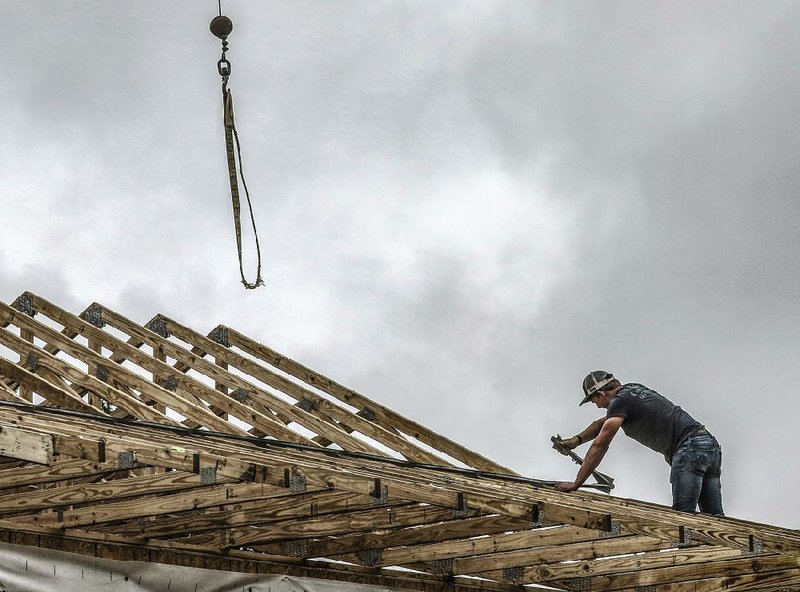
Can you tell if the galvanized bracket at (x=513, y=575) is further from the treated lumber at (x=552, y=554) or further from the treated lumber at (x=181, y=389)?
the treated lumber at (x=181, y=389)

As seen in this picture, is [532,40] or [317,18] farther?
[317,18]

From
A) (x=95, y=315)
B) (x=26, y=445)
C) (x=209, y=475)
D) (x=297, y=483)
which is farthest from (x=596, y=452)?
(x=95, y=315)

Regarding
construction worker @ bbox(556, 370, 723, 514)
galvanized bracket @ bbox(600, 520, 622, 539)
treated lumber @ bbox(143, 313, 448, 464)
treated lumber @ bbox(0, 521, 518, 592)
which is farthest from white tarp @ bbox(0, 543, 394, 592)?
treated lumber @ bbox(143, 313, 448, 464)

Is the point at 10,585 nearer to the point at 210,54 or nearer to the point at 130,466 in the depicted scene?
the point at 130,466

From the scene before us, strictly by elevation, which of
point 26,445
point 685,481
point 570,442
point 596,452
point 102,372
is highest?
point 102,372

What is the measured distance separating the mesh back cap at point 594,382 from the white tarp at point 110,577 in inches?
122

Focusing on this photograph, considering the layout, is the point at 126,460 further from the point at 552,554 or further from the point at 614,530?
the point at 552,554

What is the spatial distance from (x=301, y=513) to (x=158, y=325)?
25.5 feet

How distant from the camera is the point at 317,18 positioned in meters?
28.5

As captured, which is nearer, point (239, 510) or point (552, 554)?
point (239, 510)

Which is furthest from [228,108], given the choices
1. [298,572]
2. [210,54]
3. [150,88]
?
[210,54]

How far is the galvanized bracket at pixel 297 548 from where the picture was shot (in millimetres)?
11742

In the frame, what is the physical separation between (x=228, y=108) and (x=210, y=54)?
148ft

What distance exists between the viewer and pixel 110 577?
35.9 ft
